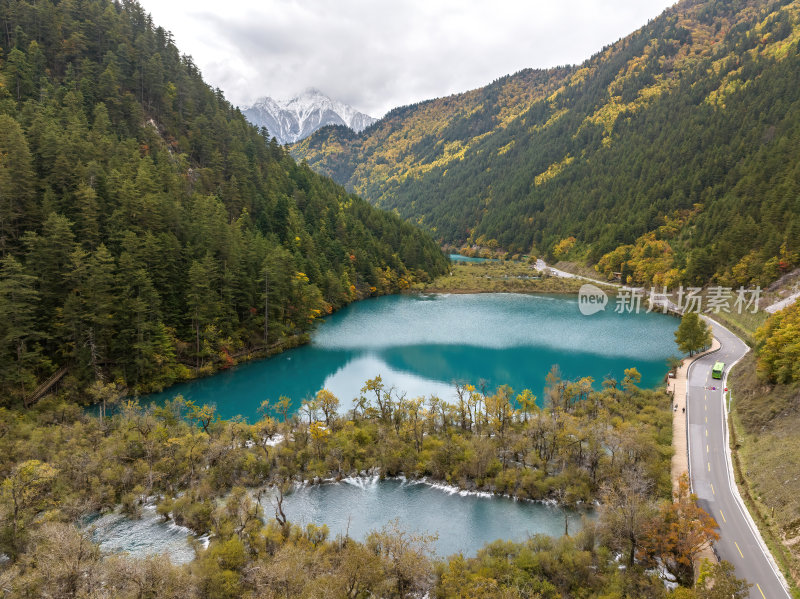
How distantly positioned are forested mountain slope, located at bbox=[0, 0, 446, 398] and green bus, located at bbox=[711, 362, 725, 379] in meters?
58.1

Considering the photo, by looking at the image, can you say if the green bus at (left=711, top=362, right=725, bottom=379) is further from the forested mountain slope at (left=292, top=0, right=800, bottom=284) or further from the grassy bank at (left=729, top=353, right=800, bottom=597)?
the forested mountain slope at (left=292, top=0, right=800, bottom=284)

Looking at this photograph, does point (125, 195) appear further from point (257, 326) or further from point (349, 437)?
point (349, 437)

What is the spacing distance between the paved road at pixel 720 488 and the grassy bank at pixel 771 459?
2.02 ft

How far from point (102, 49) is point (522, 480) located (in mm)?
99220

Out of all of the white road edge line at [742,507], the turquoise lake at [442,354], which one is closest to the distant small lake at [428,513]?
the white road edge line at [742,507]

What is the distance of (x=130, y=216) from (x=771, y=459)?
68.7m

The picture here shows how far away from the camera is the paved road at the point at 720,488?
21984 mm

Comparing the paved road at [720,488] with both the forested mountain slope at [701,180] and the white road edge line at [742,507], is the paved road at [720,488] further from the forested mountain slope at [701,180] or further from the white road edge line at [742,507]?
the forested mountain slope at [701,180]

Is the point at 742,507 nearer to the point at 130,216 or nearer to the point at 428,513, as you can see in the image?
the point at 428,513

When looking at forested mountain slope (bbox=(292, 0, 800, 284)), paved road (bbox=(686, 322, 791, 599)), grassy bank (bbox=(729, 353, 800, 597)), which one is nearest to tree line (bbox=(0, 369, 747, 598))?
paved road (bbox=(686, 322, 791, 599))

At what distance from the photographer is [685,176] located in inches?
5586

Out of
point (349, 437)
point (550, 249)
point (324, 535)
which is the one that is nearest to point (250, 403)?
point (349, 437)

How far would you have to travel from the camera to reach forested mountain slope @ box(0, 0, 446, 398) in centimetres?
4347

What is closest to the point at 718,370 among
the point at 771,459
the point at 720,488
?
the point at 771,459
